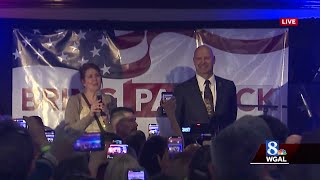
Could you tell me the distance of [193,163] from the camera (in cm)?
354

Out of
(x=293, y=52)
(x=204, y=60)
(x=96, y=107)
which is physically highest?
(x=293, y=52)

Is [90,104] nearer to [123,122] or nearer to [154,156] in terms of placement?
[123,122]

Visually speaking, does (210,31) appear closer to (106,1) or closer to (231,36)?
(231,36)

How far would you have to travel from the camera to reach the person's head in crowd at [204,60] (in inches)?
274

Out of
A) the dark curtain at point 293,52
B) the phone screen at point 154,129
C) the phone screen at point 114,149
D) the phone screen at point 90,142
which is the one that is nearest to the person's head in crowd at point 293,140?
the phone screen at point 90,142

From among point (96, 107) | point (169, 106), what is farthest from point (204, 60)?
point (96, 107)

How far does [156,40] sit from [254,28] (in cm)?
108

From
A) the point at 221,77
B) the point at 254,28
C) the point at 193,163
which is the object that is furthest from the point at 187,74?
the point at 193,163

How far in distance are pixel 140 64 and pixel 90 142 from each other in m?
2.89

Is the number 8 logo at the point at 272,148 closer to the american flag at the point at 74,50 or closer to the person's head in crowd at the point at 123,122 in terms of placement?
the person's head in crowd at the point at 123,122

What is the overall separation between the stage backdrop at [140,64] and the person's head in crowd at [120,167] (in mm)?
3612

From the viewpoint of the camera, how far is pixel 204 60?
6992 millimetres

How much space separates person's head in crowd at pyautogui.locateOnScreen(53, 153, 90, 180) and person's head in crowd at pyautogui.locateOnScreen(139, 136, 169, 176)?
3.21ft

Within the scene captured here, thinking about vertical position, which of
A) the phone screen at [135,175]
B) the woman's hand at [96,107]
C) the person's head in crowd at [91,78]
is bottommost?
the phone screen at [135,175]
